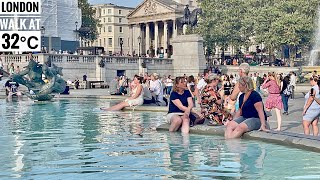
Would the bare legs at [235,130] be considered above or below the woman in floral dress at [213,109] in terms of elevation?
below

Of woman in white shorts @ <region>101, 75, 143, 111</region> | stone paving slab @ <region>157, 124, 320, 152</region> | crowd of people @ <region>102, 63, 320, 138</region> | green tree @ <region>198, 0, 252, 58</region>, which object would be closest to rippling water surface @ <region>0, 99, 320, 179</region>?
stone paving slab @ <region>157, 124, 320, 152</region>

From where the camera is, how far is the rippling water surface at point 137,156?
8.46 m

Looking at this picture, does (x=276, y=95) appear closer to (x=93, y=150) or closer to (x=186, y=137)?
(x=186, y=137)

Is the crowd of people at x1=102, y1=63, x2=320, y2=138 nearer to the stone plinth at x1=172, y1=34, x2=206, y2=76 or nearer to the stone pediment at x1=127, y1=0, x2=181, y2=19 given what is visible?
the stone plinth at x1=172, y1=34, x2=206, y2=76

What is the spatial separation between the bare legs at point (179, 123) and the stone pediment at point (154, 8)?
105 meters

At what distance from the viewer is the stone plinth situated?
55.0m

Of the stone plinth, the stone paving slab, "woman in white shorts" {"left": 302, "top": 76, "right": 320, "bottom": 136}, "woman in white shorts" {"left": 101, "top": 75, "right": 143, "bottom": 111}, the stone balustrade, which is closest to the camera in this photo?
the stone paving slab

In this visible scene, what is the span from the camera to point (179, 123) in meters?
13.4

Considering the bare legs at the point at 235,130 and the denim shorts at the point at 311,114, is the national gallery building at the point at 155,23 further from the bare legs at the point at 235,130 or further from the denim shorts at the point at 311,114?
the bare legs at the point at 235,130

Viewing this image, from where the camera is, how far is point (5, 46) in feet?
192

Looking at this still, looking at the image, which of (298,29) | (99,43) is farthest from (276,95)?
(99,43)

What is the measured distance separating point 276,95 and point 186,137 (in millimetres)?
3762

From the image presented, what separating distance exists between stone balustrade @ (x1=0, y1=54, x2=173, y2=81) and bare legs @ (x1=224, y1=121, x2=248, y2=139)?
37.9 meters

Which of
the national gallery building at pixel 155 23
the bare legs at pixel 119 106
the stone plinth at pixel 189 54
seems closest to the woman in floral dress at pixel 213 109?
the bare legs at pixel 119 106
